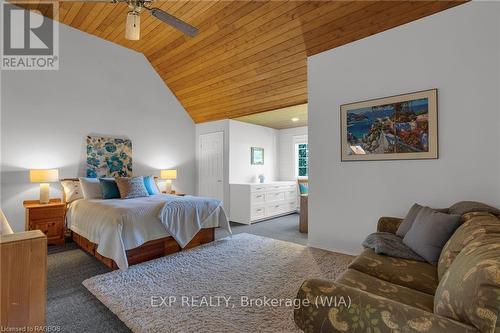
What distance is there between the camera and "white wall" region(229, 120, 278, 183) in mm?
5598

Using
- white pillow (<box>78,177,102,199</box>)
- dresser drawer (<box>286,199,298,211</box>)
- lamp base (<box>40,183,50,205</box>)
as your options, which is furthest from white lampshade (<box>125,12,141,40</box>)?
dresser drawer (<box>286,199,298,211</box>)

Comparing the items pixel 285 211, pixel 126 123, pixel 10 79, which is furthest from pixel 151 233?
pixel 285 211

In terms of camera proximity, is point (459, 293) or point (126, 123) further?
point (126, 123)

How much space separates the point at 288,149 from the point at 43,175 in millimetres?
5123

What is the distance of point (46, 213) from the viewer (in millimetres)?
3604

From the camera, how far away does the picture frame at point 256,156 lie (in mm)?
6105

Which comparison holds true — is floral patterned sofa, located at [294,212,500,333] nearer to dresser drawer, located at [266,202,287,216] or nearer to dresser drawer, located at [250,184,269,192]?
dresser drawer, located at [250,184,269,192]

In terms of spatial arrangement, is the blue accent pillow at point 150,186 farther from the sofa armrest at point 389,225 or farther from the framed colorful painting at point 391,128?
the sofa armrest at point 389,225

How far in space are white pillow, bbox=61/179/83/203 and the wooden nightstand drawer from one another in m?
0.28

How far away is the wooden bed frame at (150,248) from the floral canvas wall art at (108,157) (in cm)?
127

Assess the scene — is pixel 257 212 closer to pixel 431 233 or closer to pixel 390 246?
pixel 390 246

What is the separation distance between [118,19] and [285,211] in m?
4.95

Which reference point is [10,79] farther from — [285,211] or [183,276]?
[285,211]

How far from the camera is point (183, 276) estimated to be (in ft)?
8.51
